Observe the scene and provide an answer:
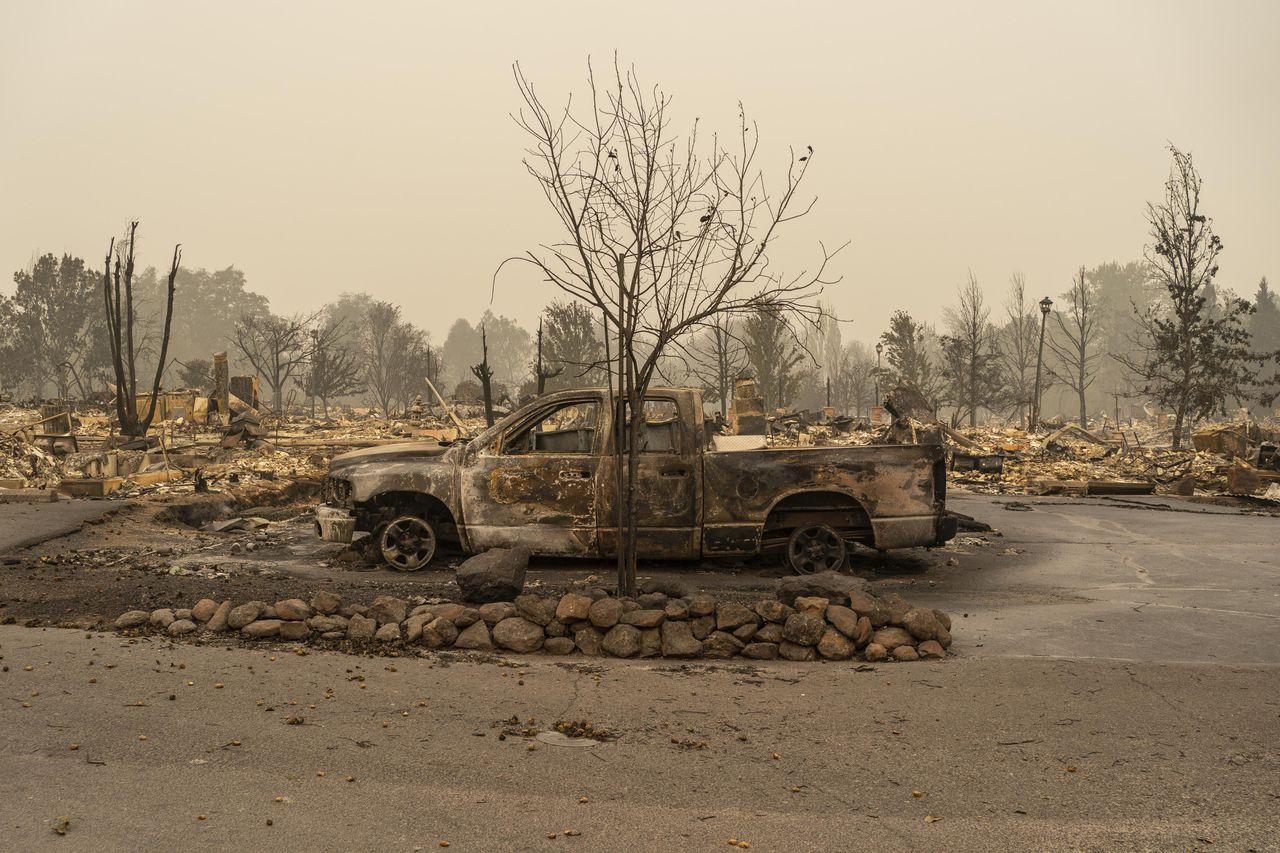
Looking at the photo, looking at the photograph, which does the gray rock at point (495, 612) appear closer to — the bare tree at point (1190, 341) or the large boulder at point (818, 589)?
the large boulder at point (818, 589)

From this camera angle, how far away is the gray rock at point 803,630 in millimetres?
6789

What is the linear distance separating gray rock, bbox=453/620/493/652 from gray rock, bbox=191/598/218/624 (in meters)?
1.98

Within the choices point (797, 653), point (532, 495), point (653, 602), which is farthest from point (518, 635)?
point (532, 495)

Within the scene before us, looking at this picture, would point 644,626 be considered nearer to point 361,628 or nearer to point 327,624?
point 361,628

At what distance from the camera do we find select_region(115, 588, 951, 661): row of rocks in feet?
22.4

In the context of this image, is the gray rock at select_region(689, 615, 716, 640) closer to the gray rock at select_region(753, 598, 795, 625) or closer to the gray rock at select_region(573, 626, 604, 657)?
the gray rock at select_region(753, 598, 795, 625)

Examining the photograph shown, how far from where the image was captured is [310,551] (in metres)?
11.2

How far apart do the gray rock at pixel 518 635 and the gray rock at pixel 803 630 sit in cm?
177

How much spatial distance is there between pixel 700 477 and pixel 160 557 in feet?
19.6

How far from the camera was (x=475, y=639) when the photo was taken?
22.9 feet

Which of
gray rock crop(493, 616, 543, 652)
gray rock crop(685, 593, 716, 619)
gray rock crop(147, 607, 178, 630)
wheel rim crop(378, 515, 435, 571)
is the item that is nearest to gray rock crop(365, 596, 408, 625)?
gray rock crop(493, 616, 543, 652)

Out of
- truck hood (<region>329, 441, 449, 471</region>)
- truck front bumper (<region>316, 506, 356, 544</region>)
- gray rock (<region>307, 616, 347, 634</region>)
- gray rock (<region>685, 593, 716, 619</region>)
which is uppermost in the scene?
truck hood (<region>329, 441, 449, 471</region>)

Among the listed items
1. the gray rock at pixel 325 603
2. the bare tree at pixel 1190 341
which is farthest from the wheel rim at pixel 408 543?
the bare tree at pixel 1190 341

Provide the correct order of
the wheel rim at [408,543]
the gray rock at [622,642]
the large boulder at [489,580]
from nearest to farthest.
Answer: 1. the gray rock at [622,642]
2. the large boulder at [489,580]
3. the wheel rim at [408,543]
